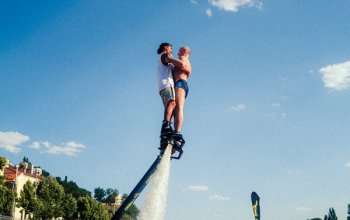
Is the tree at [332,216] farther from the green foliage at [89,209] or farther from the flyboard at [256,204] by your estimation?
the flyboard at [256,204]

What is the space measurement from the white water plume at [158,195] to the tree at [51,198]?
272 feet

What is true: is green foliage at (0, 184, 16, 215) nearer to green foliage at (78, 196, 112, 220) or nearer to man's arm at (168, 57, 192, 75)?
green foliage at (78, 196, 112, 220)

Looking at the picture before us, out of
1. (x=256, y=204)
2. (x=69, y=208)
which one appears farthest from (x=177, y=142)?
(x=69, y=208)

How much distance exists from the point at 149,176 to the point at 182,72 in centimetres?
203

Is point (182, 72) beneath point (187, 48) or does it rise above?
beneath

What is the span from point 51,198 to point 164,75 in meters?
88.2

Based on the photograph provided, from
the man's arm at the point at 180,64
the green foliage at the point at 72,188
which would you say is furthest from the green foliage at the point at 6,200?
the green foliage at the point at 72,188

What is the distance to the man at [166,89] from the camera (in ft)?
19.9

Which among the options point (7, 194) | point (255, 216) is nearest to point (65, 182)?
point (7, 194)

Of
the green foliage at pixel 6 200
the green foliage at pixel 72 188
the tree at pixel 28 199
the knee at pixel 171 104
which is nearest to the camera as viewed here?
the knee at pixel 171 104

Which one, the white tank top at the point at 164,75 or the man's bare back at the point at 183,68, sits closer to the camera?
the white tank top at the point at 164,75

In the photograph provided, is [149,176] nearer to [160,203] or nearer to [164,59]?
[160,203]

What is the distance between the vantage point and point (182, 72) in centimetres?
636

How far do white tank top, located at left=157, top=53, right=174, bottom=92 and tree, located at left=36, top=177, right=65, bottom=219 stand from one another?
83038 mm
